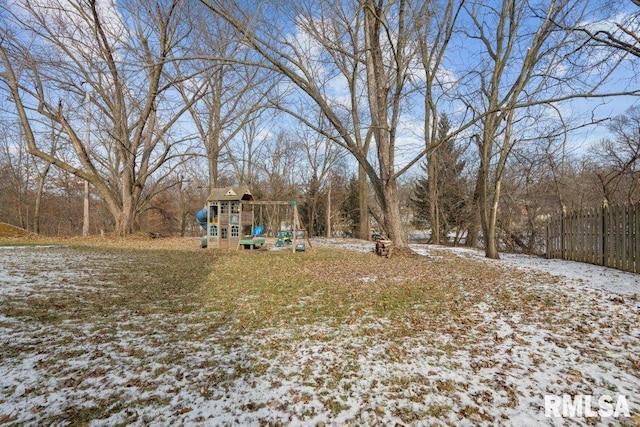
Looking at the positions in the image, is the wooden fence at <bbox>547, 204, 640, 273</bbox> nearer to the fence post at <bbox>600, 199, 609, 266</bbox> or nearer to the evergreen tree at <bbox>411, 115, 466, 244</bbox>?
the fence post at <bbox>600, 199, 609, 266</bbox>

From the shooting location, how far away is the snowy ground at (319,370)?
2.18 metres

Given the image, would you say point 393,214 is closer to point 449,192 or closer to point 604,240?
point 604,240

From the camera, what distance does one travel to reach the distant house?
11.8 metres

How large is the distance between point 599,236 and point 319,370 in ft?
28.5

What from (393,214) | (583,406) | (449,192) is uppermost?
(449,192)

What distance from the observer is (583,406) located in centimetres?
225

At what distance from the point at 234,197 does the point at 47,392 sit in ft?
31.8

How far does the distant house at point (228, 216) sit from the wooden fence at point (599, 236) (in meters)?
10.7

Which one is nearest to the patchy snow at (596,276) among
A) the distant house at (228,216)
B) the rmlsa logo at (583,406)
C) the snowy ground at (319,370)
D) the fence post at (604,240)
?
the fence post at (604,240)

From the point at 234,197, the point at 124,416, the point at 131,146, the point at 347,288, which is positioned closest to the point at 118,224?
the point at 131,146

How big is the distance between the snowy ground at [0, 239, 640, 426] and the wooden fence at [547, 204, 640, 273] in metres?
3.55

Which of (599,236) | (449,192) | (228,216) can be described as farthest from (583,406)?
(449,192)

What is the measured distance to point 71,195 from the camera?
26625 mm

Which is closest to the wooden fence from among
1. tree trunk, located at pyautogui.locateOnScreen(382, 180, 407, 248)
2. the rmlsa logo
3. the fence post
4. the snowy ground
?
the fence post
